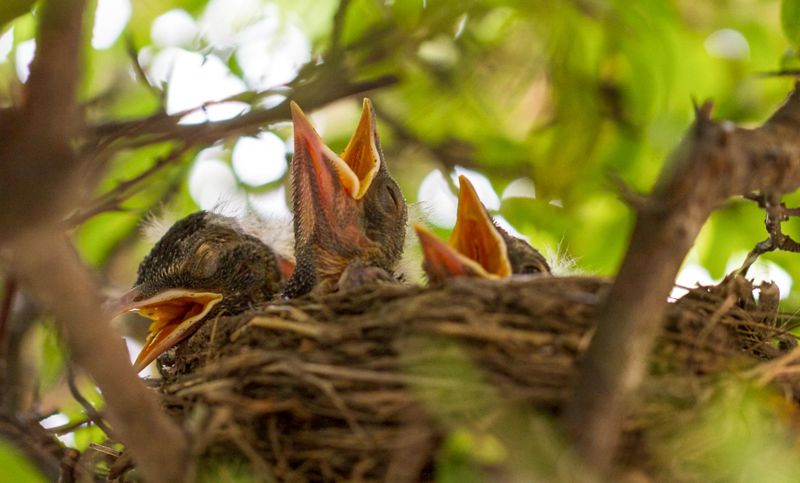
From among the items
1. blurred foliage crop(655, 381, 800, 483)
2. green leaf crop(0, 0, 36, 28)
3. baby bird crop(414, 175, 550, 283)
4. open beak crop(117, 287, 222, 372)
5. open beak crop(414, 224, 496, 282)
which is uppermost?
green leaf crop(0, 0, 36, 28)

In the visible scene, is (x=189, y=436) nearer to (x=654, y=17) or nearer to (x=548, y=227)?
(x=654, y=17)

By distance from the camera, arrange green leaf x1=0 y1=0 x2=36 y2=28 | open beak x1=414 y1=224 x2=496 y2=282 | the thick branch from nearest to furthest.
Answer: green leaf x1=0 y1=0 x2=36 y2=28, the thick branch, open beak x1=414 y1=224 x2=496 y2=282

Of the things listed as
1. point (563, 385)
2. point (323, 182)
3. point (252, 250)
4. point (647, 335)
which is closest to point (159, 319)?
point (252, 250)

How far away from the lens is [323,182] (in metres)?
1.91

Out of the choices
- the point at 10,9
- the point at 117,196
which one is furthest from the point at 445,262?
the point at 10,9

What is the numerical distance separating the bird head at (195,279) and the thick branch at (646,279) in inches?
42.8

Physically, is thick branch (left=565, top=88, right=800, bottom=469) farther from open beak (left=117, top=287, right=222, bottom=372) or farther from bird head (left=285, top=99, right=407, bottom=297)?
open beak (left=117, top=287, right=222, bottom=372)

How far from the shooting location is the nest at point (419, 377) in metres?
1.12

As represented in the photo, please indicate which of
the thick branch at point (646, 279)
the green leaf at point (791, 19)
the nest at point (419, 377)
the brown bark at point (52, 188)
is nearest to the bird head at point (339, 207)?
the nest at point (419, 377)

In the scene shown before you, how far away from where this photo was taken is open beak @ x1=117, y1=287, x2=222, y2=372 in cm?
186

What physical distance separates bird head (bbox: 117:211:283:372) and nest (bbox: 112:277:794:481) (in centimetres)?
59

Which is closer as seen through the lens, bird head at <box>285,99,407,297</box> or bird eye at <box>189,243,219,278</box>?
bird head at <box>285,99,407,297</box>

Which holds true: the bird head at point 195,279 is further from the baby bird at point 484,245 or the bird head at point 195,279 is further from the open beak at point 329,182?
the baby bird at point 484,245

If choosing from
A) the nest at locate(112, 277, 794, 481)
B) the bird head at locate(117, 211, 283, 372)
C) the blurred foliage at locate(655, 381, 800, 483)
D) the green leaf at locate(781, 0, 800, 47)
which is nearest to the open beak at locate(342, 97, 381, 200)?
the bird head at locate(117, 211, 283, 372)
